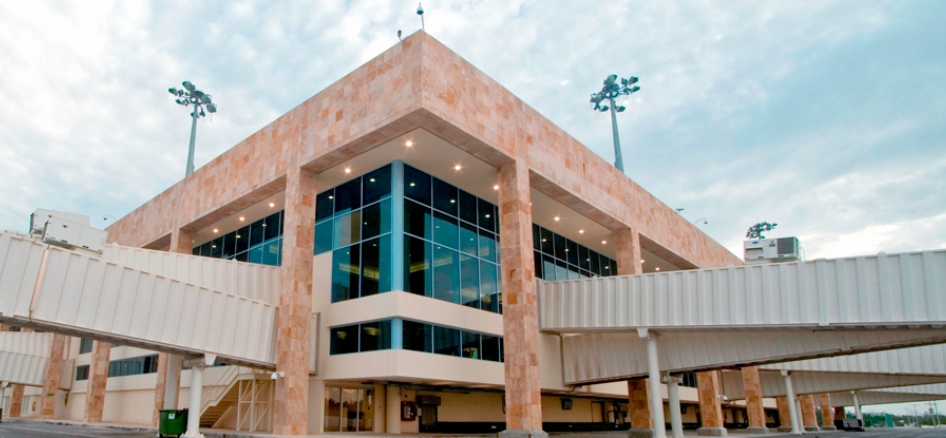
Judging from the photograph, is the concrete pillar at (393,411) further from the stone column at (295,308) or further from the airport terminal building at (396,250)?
the stone column at (295,308)

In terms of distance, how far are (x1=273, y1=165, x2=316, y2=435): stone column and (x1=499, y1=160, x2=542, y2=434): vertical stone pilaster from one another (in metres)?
7.51

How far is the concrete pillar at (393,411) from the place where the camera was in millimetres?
26844

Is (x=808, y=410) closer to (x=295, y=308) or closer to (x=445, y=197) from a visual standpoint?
(x=445, y=197)

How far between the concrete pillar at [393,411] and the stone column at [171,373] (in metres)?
8.30

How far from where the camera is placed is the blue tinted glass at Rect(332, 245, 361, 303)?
26.0m

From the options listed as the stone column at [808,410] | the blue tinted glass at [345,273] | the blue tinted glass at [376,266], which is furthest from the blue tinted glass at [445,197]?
the stone column at [808,410]

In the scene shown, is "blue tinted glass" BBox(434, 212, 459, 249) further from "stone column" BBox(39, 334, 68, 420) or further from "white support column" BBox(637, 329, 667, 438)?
"stone column" BBox(39, 334, 68, 420)

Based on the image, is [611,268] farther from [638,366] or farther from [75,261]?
[75,261]

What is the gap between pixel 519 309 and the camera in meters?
23.4

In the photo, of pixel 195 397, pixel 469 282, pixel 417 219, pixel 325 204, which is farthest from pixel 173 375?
pixel 469 282

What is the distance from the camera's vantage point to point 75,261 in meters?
17.8

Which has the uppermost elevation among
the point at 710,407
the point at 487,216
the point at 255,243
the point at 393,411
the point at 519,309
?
the point at 487,216

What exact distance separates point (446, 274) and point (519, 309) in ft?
14.4

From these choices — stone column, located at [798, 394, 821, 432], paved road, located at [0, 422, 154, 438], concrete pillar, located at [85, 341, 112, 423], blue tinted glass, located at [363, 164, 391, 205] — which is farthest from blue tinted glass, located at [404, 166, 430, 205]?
stone column, located at [798, 394, 821, 432]
